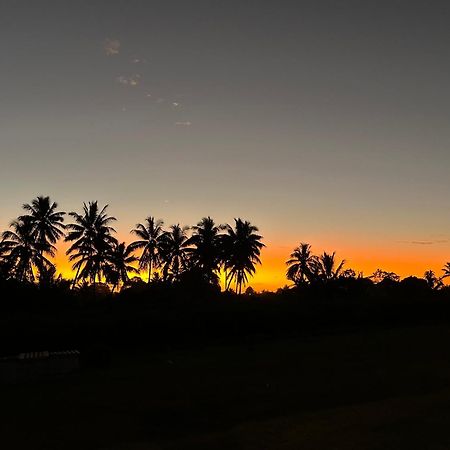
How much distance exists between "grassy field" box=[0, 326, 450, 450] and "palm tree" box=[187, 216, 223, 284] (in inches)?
1157

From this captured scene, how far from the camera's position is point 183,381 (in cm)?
1770

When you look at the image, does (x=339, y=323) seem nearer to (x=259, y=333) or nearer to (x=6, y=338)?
(x=259, y=333)

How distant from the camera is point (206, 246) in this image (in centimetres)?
5306

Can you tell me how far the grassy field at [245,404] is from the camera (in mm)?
10617

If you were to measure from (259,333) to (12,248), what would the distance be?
25891 mm

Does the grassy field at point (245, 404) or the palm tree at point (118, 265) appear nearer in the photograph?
the grassy field at point (245, 404)

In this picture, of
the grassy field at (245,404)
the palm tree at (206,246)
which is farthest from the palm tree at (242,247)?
the grassy field at (245,404)

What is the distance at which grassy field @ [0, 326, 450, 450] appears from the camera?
10617 millimetres

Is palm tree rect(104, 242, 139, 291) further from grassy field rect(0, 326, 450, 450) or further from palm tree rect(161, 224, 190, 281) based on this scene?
grassy field rect(0, 326, 450, 450)

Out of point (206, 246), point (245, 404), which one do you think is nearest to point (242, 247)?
point (206, 246)

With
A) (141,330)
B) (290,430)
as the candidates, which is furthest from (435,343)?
(290,430)

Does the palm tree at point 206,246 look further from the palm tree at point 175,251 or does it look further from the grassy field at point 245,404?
the grassy field at point 245,404

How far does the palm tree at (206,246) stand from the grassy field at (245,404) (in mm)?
29397

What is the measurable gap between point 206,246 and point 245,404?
129 feet
